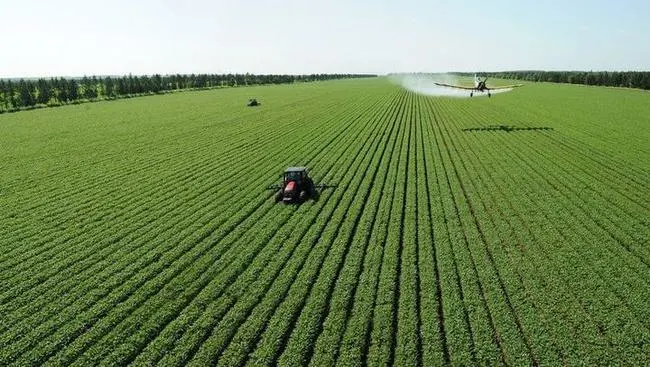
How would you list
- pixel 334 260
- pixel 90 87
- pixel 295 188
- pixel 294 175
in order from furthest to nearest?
pixel 90 87 → pixel 294 175 → pixel 295 188 → pixel 334 260

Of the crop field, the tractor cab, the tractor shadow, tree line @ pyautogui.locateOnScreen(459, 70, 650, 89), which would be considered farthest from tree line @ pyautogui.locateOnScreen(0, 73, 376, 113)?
tree line @ pyautogui.locateOnScreen(459, 70, 650, 89)

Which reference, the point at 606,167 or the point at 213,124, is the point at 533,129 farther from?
the point at 213,124

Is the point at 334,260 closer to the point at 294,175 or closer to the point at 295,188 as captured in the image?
the point at 295,188

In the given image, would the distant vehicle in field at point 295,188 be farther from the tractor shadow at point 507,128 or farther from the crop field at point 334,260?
the tractor shadow at point 507,128

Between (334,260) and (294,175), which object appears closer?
(334,260)

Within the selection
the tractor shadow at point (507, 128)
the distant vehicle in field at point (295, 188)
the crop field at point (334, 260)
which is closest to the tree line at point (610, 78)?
the tractor shadow at point (507, 128)

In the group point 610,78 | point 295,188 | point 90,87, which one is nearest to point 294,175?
point 295,188
